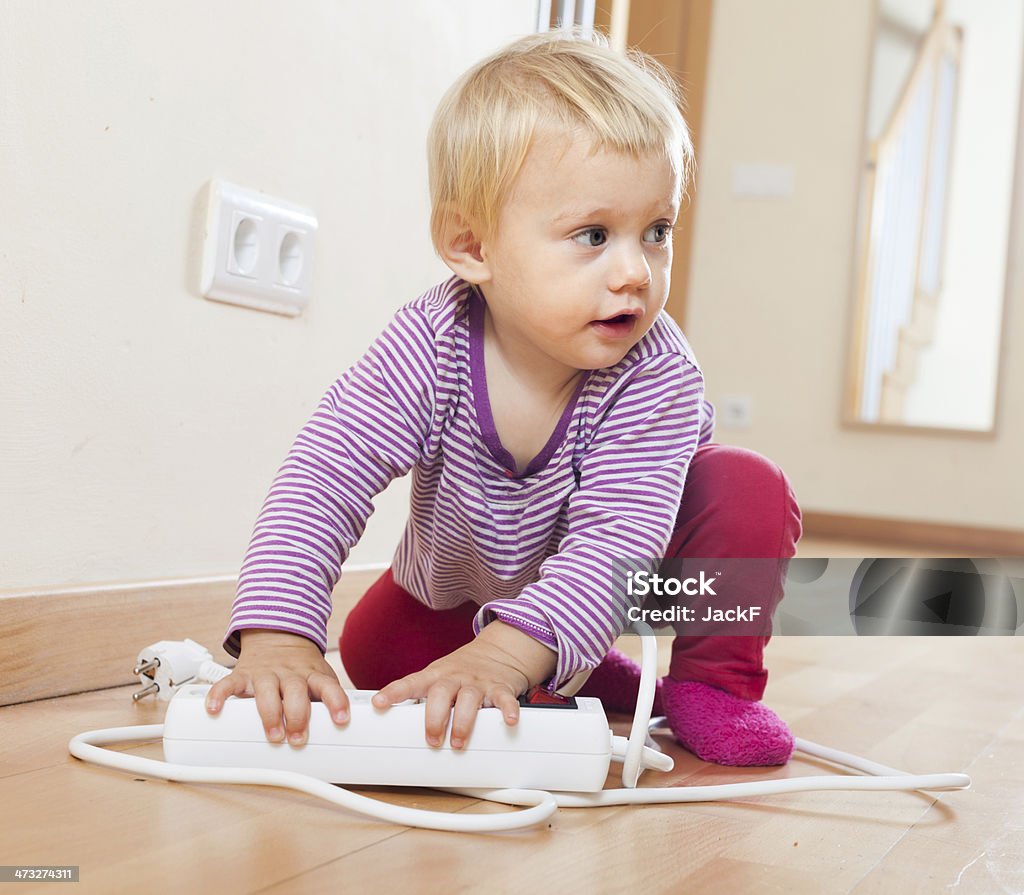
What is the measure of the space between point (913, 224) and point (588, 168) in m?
2.93

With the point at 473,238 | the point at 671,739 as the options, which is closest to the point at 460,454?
the point at 473,238

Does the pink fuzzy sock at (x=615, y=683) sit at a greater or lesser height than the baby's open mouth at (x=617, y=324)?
lesser

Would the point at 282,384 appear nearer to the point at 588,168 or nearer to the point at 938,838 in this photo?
the point at 588,168

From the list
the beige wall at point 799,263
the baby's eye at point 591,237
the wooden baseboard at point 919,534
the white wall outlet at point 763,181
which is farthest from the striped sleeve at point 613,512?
the white wall outlet at point 763,181

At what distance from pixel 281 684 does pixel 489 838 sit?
0.52 feet

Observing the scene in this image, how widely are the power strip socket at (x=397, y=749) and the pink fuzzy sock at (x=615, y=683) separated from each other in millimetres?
311

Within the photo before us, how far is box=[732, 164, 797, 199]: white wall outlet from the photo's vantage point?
3.52 meters

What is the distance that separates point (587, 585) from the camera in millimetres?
741

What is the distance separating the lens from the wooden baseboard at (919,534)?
3262 millimetres

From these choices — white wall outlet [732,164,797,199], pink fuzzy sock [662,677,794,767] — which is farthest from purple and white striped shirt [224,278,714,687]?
white wall outlet [732,164,797,199]

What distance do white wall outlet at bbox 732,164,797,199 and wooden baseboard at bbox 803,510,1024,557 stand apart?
3.14ft

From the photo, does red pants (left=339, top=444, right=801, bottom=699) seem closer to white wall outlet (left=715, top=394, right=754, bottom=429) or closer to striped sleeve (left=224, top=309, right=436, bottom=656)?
striped sleeve (left=224, top=309, right=436, bottom=656)
